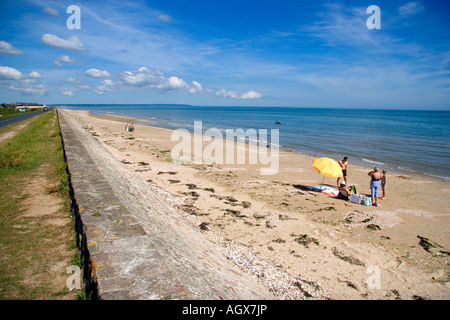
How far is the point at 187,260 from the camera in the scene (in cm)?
454

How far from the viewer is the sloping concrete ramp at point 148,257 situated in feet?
10.0

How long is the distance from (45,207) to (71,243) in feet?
7.83

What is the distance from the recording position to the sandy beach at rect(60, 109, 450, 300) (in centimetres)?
552

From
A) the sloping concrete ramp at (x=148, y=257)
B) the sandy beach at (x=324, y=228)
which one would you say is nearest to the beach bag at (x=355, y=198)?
the sandy beach at (x=324, y=228)

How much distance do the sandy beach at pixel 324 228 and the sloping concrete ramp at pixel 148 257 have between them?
0.89 metres

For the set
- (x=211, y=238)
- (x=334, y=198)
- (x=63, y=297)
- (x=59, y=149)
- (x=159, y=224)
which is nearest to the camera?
(x=63, y=297)

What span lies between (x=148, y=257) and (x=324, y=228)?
19.9ft

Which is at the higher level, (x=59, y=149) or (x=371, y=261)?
(x=59, y=149)

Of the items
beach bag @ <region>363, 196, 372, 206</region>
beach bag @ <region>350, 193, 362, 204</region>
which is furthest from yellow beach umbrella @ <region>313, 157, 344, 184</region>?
beach bag @ <region>363, 196, 372, 206</region>

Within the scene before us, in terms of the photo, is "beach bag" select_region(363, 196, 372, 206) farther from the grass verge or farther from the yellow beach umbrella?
the grass verge

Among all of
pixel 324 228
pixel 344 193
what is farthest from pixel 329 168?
pixel 324 228

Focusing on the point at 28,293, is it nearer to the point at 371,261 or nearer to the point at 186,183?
the point at 371,261

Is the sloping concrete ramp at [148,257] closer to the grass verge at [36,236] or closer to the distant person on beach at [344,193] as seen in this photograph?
the grass verge at [36,236]
